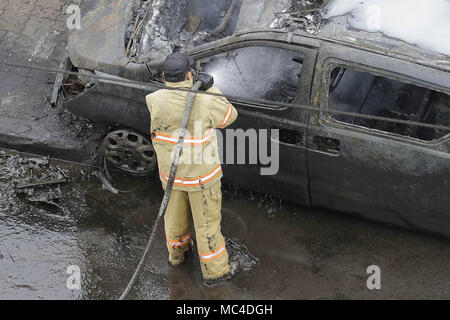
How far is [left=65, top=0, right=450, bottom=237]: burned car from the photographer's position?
418cm

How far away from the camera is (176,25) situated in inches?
207

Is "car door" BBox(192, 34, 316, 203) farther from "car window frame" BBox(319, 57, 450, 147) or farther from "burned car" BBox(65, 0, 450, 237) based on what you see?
"car window frame" BBox(319, 57, 450, 147)

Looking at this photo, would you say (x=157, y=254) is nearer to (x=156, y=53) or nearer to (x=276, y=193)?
(x=276, y=193)

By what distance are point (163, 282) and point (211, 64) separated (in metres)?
1.76

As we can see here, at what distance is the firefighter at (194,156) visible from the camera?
12.8ft

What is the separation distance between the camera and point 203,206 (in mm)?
4176

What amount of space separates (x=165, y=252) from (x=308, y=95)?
69.4 inches

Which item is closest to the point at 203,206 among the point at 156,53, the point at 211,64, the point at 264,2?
the point at 211,64

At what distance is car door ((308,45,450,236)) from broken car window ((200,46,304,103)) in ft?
0.86

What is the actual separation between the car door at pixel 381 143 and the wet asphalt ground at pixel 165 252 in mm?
298

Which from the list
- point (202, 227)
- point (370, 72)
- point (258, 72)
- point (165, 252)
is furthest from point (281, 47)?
point (165, 252)

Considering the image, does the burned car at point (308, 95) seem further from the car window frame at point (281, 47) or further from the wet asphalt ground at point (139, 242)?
the wet asphalt ground at point (139, 242)

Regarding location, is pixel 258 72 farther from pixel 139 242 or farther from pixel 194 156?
pixel 139 242

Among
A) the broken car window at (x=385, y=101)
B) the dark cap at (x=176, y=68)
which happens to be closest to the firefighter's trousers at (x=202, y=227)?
the dark cap at (x=176, y=68)
